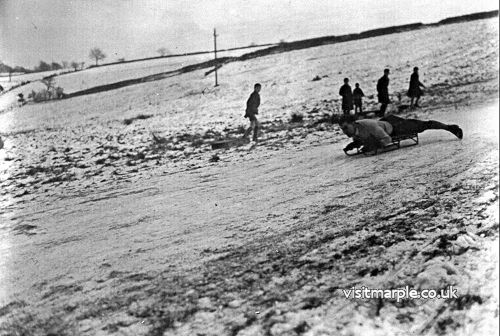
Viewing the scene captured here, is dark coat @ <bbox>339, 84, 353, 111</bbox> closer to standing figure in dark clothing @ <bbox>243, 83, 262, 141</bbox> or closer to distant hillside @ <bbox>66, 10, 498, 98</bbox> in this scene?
distant hillside @ <bbox>66, 10, 498, 98</bbox>

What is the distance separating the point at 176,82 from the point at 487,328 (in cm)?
727

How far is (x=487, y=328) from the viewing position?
206 centimetres

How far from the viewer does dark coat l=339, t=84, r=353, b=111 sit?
7355 millimetres

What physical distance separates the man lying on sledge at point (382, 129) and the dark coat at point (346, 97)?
2676mm

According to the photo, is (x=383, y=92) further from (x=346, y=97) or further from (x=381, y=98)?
(x=346, y=97)

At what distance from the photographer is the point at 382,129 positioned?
15.2 feet

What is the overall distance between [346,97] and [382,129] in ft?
9.76

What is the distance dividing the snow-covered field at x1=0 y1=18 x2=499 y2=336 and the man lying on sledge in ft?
0.65

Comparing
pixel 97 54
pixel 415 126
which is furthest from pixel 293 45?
pixel 97 54

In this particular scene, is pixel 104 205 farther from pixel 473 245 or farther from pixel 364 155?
pixel 473 245

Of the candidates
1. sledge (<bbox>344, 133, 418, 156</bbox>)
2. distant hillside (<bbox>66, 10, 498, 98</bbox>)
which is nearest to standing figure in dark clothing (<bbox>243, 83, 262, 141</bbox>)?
distant hillside (<bbox>66, 10, 498, 98</bbox>)

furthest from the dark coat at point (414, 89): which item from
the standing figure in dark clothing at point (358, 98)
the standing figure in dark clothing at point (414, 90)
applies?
the standing figure in dark clothing at point (358, 98)

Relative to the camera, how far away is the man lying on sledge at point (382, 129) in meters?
4.59

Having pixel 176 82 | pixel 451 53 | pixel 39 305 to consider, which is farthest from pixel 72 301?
pixel 451 53
